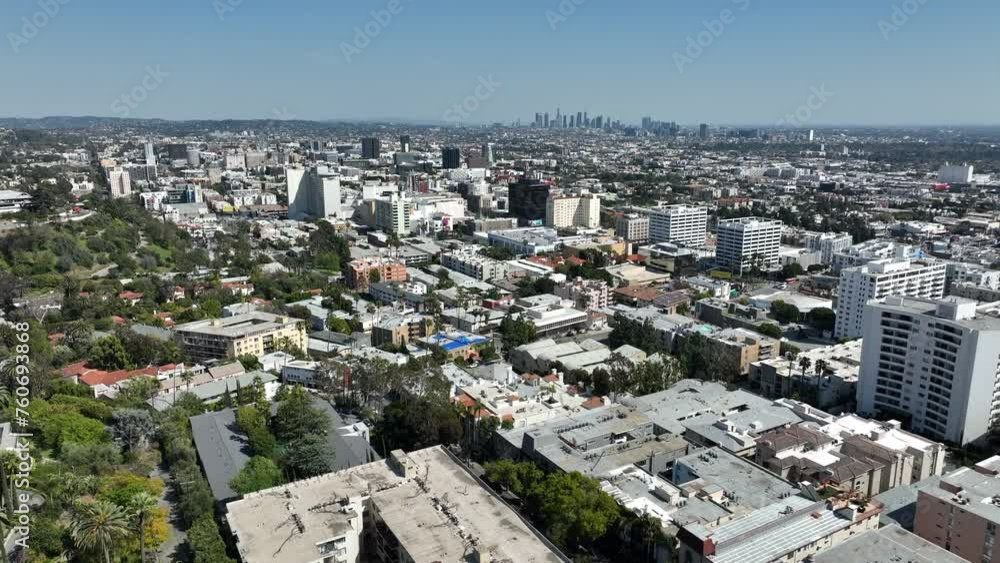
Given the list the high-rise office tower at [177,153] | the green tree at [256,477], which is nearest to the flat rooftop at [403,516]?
the green tree at [256,477]

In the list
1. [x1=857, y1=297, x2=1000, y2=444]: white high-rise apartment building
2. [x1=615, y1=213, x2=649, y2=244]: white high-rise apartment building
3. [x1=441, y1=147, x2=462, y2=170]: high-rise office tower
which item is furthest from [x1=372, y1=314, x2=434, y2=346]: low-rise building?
[x1=441, y1=147, x2=462, y2=170]: high-rise office tower

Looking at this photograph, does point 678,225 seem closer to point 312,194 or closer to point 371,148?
point 312,194

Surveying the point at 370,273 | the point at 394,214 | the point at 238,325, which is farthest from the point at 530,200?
the point at 238,325

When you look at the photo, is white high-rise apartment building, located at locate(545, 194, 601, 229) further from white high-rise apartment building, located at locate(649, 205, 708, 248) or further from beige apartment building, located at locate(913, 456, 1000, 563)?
beige apartment building, located at locate(913, 456, 1000, 563)

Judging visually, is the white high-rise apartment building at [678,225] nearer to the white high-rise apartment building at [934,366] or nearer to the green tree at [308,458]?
the white high-rise apartment building at [934,366]

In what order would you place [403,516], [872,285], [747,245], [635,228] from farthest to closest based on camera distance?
[635,228]
[747,245]
[872,285]
[403,516]
